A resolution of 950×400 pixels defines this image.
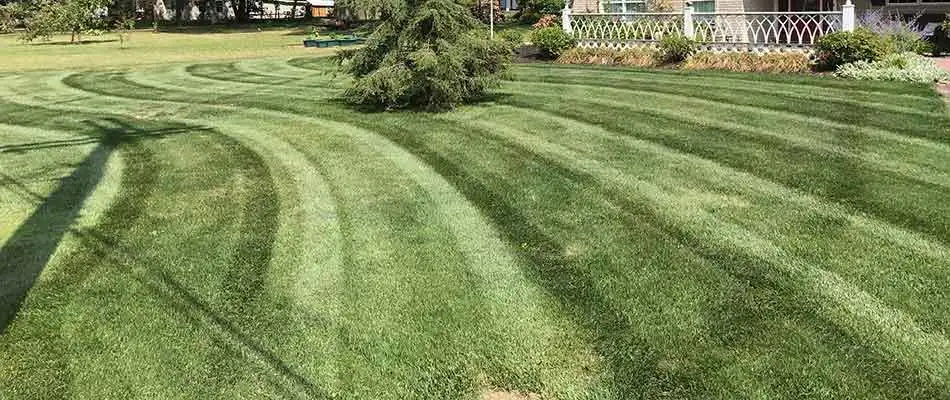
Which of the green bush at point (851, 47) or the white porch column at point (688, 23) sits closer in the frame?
the green bush at point (851, 47)

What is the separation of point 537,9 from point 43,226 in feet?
120

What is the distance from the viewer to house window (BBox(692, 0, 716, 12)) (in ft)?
75.2

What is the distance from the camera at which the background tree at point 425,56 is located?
38.2ft

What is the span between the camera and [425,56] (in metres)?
11.2

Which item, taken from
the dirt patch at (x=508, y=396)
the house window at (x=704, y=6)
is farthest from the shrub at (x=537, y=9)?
the dirt patch at (x=508, y=396)

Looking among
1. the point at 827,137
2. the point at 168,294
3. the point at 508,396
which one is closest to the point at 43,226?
the point at 168,294

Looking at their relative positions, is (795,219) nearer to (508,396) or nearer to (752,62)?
(508,396)

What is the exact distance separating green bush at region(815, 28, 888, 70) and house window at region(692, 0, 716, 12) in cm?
759

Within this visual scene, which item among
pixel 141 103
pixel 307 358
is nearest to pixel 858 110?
pixel 307 358

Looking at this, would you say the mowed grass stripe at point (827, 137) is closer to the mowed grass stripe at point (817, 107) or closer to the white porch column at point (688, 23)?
the mowed grass stripe at point (817, 107)

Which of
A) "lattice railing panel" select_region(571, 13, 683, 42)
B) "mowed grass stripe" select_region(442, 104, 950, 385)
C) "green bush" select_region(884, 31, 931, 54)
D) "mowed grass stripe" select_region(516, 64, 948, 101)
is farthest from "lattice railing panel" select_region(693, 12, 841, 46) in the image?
"mowed grass stripe" select_region(442, 104, 950, 385)

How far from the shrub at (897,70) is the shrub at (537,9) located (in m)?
21.4

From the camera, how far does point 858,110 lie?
1116 centimetres

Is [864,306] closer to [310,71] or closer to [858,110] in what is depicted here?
[858,110]
